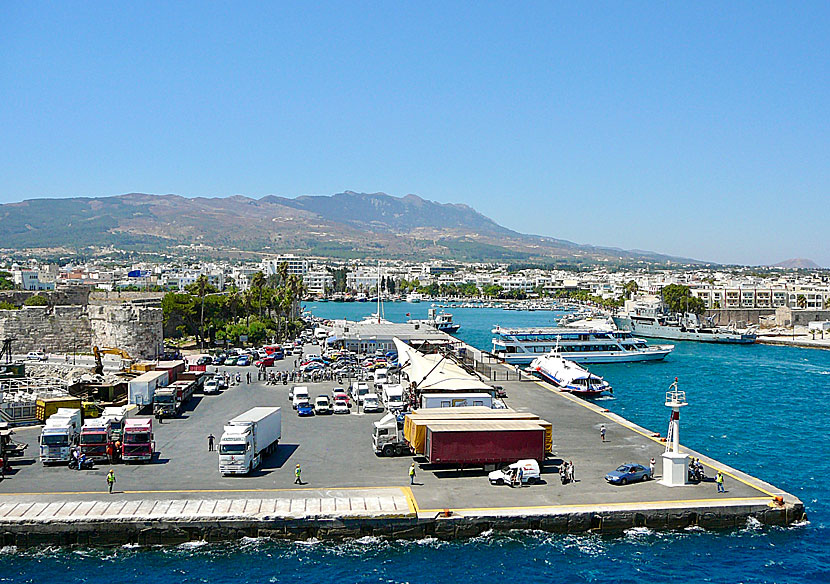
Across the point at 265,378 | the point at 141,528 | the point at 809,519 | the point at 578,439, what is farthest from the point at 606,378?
the point at 141,528

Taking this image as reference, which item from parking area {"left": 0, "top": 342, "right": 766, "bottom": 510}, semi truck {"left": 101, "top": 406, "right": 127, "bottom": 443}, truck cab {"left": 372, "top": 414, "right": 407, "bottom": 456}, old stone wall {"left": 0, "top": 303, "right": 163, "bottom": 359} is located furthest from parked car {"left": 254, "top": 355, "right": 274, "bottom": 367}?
truck cab {"left": 372, "top": 414, "right": 407, "bottom": 456}

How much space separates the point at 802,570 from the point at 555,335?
5793 centimetres

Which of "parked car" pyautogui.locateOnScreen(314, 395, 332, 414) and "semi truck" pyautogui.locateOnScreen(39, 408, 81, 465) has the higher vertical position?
"semi truck" pyautogui.locateOnScreen(39, 408, 81, 465)

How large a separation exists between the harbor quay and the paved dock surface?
0.16 feet

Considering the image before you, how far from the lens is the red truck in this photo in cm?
2548

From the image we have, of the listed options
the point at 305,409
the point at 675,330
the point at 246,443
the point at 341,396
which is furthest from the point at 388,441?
the point at 675,330

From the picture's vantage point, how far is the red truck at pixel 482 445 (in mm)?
25484

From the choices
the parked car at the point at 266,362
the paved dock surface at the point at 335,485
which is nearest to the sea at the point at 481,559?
the paved dock surface at the point at 335,485

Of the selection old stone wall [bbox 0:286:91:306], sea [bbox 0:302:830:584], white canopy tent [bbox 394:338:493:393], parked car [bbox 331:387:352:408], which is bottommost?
sea [bbox 0:302:830:584]

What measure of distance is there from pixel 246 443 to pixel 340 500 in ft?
13.7

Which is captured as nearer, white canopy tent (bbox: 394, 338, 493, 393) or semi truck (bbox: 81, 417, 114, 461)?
semi truck (bbox: 81, 417, 114, 461)

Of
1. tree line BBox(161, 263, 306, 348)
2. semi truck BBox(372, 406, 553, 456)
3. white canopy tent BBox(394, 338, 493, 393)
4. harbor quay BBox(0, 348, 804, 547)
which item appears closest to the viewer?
harbor quay BBox(0, 348, 804, 547)

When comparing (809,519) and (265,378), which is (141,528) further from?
(265,378)

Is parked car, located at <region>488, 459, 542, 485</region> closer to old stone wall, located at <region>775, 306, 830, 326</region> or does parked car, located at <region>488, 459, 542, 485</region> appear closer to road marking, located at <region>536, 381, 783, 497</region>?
road marking, located at <region>536, 381, 783, 497</region>
